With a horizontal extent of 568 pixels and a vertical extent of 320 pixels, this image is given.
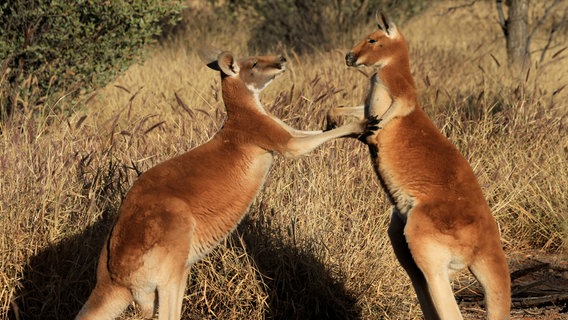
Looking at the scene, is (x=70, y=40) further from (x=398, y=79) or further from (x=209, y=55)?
(x=398, y=79)

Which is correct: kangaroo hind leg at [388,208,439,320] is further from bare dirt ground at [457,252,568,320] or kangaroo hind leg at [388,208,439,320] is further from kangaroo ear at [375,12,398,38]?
bare dirt ground at [457,252,568,320]

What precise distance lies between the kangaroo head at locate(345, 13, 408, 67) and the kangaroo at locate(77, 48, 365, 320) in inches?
18.3

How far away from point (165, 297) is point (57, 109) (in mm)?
4499

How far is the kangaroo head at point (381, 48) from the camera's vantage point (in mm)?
5328

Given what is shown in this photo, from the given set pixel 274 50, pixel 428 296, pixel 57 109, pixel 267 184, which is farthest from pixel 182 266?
pixel 274 50

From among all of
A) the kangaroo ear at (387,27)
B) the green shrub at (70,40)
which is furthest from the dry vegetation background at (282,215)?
the kangaroo ear at (387,27)

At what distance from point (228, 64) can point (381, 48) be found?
93cm

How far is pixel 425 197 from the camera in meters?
4.76

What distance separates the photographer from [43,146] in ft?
21.0

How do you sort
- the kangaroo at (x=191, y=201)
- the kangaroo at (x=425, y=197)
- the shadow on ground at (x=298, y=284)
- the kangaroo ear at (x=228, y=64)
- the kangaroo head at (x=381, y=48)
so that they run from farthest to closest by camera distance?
the shadow on ground at (x=298, y=284)
the kangaroo head at (x=381, y=48)
the kangaroo ear at (x=228, y=64)
the kangaroo at (x=425, y=197)
the kangaroo at (x=191, y=201)

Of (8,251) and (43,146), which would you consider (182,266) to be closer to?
(8,251)

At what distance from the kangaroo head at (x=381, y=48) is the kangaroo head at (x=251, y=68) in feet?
1.50

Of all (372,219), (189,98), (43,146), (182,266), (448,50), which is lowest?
(448,50)

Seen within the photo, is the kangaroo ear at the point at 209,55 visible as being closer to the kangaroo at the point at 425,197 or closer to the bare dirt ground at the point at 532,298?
the kangaroo at the point at 425,197
